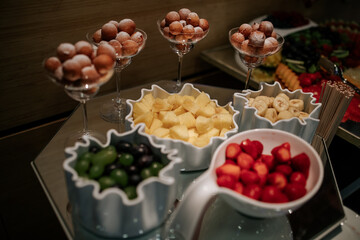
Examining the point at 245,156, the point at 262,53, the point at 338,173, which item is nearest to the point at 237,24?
the point at 262,53

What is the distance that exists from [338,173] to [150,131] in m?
1.71

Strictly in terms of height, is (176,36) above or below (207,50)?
above

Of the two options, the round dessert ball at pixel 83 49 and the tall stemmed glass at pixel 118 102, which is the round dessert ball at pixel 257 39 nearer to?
the tall stemmed glass at pixel 118 102

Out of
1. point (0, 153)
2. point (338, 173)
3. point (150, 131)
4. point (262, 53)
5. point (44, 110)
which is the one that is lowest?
point (338, 173)

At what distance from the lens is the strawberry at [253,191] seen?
2.48ft

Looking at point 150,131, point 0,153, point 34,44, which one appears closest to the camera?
point 150,131

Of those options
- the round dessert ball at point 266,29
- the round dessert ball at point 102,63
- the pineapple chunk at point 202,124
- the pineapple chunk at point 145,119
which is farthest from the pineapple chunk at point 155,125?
the round dessert ball at point 266,29

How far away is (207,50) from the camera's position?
2.12 metres

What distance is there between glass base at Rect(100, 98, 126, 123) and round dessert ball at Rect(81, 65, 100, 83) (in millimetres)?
342

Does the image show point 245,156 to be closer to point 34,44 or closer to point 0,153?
point 34,44

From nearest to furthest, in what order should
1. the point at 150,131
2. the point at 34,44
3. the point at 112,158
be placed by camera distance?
1. the point at 112,158
2. the point at 150,131
3. the point at 34,44

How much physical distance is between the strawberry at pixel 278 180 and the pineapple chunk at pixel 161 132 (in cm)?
32

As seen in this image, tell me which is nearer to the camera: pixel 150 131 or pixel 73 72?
pixel 73 72

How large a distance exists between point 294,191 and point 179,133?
13.7 inches
